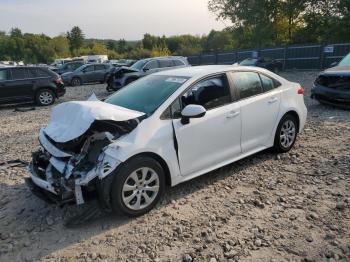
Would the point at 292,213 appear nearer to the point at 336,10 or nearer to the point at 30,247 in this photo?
the point at 30,247

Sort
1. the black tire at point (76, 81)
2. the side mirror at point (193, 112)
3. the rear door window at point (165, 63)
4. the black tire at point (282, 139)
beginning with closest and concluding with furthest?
the side mirror at point (193, 112)
the black tire at point (282, 139)
the rear door window at point (165, 63)
the black tire at point (76, 81)

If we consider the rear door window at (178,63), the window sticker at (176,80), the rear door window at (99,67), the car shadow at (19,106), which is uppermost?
the window sticker at (176,80)

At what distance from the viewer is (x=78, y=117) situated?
168 inches

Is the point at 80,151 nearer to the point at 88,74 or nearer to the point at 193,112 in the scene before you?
the point at 193,112

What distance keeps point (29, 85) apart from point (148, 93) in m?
10.1

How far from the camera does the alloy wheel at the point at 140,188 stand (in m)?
4.02

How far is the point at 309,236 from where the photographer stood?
3.63 metres

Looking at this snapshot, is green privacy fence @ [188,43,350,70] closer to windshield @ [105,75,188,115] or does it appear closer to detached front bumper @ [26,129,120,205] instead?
windshield @ [105,75,188,115]

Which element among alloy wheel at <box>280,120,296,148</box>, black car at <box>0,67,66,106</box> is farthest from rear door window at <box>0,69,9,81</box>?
alloy wheel at <box>280,120,296,148</box>

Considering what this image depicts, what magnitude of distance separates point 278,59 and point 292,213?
23756mm

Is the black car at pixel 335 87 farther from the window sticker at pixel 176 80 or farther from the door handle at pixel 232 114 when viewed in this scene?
the window sticker at pixel 176 80

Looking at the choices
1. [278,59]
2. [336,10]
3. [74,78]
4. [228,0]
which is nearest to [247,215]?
[74,78]

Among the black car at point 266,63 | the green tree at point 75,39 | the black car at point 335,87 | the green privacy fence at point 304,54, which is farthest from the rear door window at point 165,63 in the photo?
the green tree at point 75,39

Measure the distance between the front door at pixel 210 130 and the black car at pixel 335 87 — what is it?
17.3 feet
